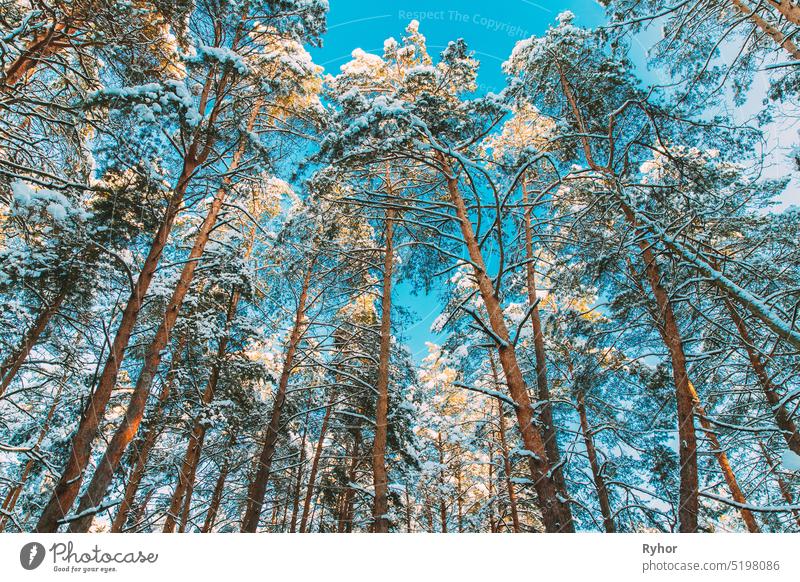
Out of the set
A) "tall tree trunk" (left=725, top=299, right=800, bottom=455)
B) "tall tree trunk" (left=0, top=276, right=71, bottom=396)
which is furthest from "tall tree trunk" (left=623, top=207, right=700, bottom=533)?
"tall tree trunk" (left=0, top=276, right=71, bottom=396)

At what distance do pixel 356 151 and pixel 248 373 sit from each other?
658 centimetres

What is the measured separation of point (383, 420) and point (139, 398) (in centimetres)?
396

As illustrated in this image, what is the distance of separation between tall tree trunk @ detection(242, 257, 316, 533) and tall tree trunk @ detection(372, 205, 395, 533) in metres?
1.89

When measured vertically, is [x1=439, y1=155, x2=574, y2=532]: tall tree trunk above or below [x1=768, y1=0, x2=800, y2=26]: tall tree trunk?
below

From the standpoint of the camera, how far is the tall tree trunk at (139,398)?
3885 millimetres

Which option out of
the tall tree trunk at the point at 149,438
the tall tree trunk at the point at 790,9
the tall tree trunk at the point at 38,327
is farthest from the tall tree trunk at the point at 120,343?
the tall tree trunk at the point at 790,9

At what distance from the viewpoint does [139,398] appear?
4719 mm

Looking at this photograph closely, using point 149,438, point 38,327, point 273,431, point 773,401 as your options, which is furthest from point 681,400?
point 38,327

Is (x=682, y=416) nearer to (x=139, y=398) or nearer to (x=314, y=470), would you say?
(x=139, y=398)
